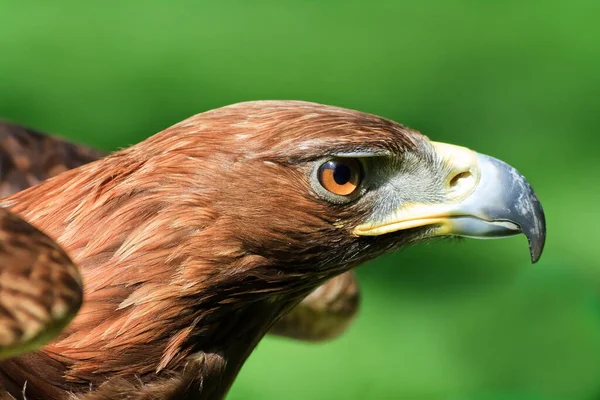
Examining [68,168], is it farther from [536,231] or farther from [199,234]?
[536,231]

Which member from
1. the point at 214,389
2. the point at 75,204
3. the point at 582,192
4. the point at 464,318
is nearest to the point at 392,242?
the point at 214,389

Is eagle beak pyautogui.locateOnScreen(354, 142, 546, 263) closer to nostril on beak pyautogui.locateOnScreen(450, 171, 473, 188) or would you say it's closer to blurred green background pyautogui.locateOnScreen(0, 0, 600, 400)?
nostril on beak pyautogui.locateOnScreen(450, 171, 473, 188)

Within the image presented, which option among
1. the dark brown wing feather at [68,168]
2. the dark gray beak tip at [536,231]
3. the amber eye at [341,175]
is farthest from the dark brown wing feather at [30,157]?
the dark gray beak tip at [536,231]

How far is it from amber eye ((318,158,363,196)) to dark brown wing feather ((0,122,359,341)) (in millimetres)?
667

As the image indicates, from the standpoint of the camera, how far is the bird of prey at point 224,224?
2.06 m

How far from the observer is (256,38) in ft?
22.1

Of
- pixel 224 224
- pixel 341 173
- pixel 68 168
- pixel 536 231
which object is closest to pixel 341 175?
pixel 341 173

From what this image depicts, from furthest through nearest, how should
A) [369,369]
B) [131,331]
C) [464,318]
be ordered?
[464,318], [369,369], [131,331]

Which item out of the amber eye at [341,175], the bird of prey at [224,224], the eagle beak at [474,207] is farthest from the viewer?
the eagle beak at [474,207]

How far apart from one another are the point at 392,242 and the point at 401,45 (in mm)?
4512

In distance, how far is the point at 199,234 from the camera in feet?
6.89

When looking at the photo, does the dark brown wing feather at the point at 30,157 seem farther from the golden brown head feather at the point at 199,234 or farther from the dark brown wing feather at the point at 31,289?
the dark brown wing feather at the point at 31,289

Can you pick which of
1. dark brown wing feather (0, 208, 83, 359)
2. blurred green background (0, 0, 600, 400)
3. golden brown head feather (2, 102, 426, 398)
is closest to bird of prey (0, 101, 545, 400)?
golden brown head feather (2, 102, 426, 398)

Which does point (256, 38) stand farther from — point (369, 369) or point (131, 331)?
point (131, 331)
